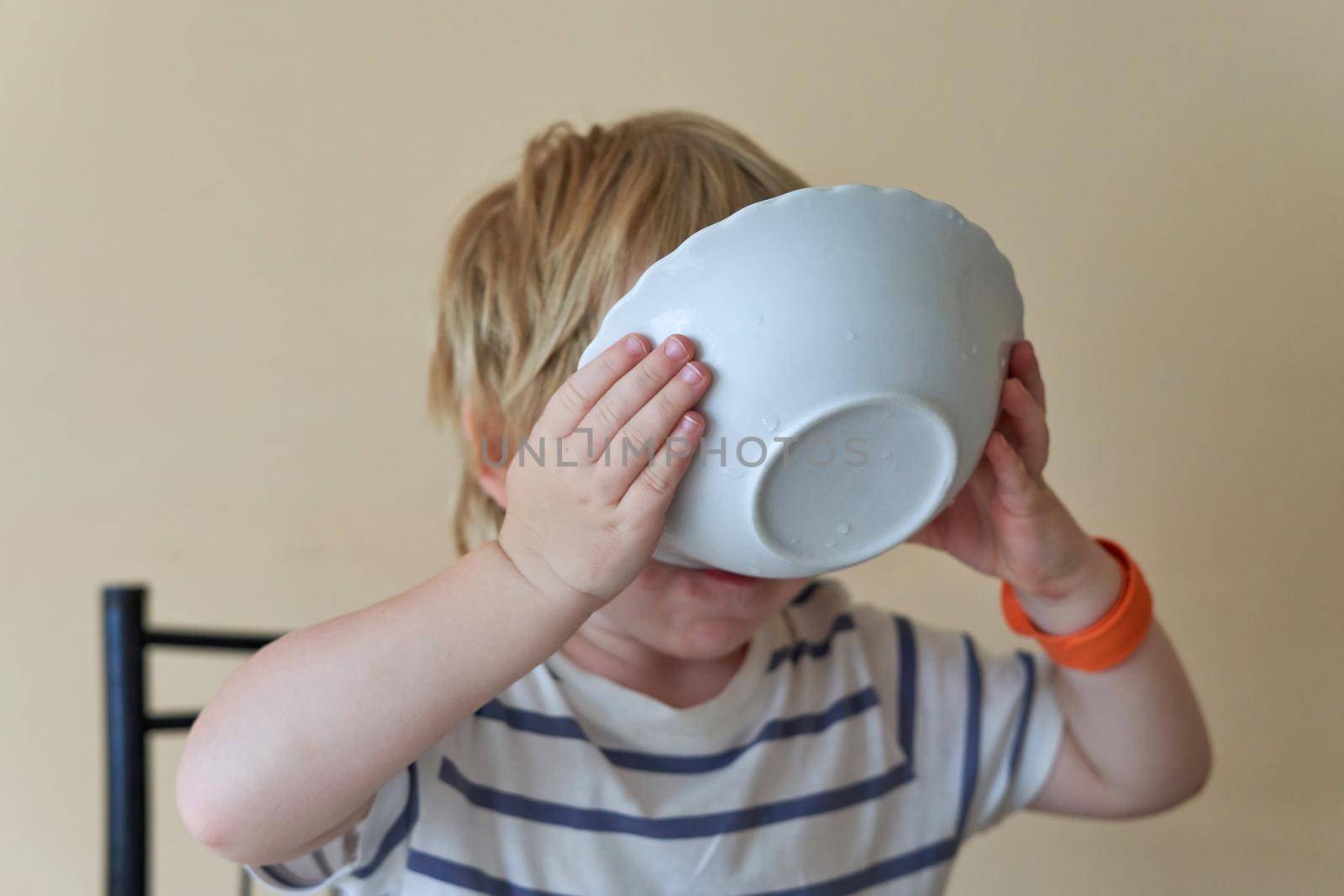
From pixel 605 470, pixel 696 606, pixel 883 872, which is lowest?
pixel 883 872

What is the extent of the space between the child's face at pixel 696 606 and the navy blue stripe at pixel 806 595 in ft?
0.59

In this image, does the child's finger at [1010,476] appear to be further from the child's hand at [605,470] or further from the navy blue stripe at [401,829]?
the navy blue stripe at [401,829]

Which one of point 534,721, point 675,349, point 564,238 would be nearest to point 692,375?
point 675,349

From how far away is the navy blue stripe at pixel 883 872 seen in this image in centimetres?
70

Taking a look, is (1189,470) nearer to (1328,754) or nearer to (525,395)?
(1328,754)

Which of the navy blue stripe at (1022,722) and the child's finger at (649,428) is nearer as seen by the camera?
the child's finger at (649,428)

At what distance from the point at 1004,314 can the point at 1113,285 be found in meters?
0.53

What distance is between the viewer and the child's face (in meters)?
0.63

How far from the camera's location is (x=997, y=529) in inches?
26.8

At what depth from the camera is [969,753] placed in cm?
79

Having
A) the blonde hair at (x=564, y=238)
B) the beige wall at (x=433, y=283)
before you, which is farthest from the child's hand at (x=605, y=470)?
the beige wall at (x=433, y=283)

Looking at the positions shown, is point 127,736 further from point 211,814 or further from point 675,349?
point 675,349

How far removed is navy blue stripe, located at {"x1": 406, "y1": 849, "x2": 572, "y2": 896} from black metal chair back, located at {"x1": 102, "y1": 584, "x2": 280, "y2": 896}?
0.50 feet

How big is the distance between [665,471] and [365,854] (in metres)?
0.31
